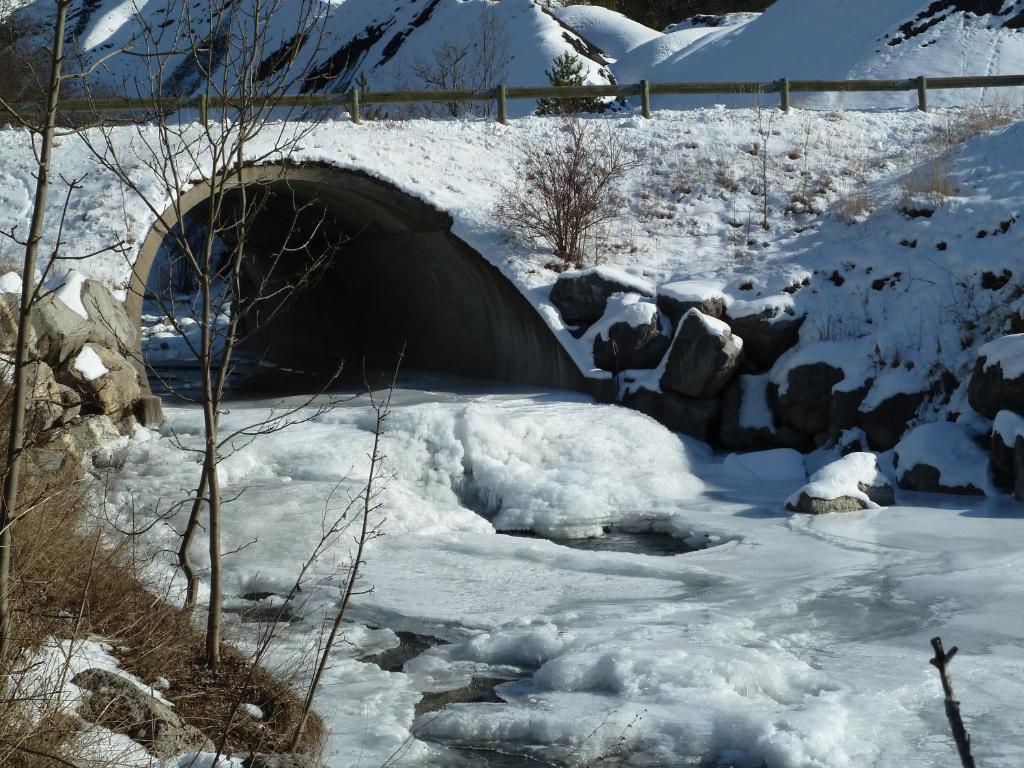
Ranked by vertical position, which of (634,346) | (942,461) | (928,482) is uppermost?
(634,346)

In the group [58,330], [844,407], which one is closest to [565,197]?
[844,407]

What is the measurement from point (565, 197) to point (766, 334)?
147 inches

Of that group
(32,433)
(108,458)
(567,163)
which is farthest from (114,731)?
(567,163)

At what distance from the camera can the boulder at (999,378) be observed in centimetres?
1089

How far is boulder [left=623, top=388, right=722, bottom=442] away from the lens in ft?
43.4

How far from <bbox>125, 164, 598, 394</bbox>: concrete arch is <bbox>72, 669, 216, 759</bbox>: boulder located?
28.3ft

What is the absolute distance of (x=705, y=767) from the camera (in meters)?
5.20

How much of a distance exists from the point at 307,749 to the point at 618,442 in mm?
7682

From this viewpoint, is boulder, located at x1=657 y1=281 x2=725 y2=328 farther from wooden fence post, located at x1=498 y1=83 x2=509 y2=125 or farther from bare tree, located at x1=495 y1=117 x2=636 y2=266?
wooden fence post, located at x1=498 y1=83 x2=509 y2=125

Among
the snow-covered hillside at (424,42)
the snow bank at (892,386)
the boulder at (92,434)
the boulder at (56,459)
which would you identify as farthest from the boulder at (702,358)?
the snow-covered hillside at (424,42)

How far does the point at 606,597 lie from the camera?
800cm

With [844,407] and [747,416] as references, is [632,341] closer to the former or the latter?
[747,416]

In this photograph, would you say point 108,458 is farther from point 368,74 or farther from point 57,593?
point 368,74

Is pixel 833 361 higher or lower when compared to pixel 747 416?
higher
